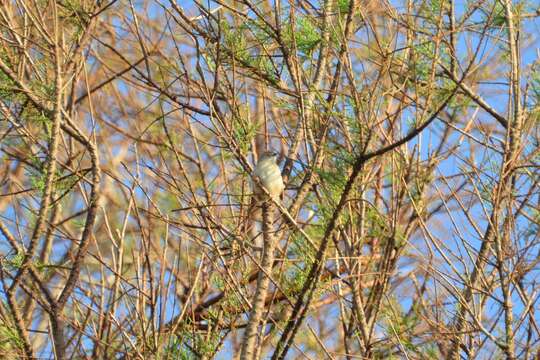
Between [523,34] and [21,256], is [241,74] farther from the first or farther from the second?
[523,34]

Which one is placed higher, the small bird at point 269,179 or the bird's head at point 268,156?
the bird's head at point 268,156

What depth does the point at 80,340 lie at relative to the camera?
300cm

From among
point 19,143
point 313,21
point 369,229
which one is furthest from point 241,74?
point 19,143

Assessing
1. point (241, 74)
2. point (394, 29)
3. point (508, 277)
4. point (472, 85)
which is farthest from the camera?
point (472, 85)

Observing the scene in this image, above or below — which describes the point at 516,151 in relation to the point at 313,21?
below

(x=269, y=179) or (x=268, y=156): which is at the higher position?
(x=268, y=156)


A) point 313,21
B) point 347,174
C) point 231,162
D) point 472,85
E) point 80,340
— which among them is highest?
point 472,85

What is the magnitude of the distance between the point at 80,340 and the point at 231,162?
1067 mm

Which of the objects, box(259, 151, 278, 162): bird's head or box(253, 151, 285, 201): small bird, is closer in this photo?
box(253, 151, 285, 201): small bird

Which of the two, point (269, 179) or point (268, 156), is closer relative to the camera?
point (269, 179)

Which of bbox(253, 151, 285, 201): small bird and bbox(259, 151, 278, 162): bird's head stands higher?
bbox(259, 151, 278, 162): bird's head

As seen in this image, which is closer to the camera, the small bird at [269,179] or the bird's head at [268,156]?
the small bird at [269,179]

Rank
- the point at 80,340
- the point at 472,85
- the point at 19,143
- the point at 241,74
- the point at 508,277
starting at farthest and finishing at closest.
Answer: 1. the point at 19,143
2. the point at 472,85
3. the point at 241,74
4. the point at 80,340
5. the point at 508,277

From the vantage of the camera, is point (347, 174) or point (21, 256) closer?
point (347, 174)
